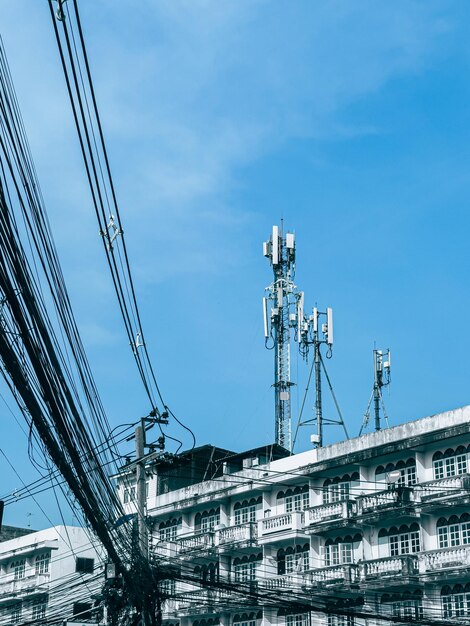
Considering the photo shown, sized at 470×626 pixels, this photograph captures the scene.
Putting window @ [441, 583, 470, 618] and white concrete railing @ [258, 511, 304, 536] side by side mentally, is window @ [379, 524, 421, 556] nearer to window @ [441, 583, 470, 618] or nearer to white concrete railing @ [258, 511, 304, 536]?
window @ [441, 583, 470, 618]

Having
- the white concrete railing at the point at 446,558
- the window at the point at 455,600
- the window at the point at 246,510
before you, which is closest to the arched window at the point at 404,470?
the white concrete railing at the point at 446,558

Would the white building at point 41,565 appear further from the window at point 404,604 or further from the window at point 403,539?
the window at point 404,604

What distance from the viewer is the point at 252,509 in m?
46.3

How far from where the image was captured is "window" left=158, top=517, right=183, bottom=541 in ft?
165

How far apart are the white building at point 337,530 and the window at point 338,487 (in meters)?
0.05

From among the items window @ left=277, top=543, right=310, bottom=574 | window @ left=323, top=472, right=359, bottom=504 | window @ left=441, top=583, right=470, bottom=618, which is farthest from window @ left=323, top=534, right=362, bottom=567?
window @ left=441, top=583, right=470, bottom=618

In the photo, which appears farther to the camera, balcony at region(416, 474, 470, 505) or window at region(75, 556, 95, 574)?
window at region(75, 556, 95, 574)

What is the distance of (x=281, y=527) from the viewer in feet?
141

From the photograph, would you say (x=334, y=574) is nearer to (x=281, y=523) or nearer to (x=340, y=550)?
(x=340, y=550)

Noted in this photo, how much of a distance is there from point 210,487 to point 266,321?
30.2ft

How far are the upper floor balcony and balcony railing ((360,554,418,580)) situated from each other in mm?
2186

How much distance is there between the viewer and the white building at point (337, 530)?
36.5 meters

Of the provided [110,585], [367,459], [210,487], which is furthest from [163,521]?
[110,585]

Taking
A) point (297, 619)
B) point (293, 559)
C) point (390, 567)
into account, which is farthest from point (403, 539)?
point (297, 619)
